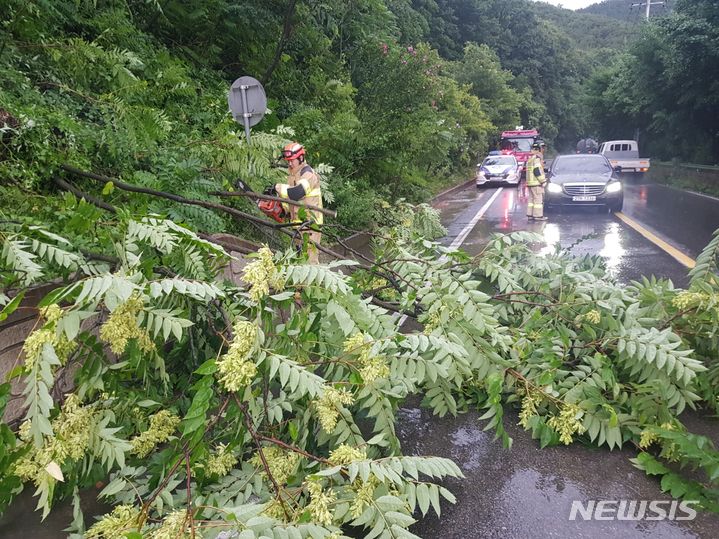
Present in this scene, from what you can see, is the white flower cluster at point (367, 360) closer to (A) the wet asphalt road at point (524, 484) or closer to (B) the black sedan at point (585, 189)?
(A) the wet asphalt road at point (524, 484)

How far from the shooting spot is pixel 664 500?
3088 mm

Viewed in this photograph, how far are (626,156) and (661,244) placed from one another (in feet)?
85.6

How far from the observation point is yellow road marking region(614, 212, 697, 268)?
30.6ft

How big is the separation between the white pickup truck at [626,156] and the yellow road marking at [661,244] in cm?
2024

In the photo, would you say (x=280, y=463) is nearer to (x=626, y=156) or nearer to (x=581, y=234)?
(x=581, y=234)

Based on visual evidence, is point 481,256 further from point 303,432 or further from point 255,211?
point 255,211

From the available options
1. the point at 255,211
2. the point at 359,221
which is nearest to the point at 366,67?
the point at 359,221

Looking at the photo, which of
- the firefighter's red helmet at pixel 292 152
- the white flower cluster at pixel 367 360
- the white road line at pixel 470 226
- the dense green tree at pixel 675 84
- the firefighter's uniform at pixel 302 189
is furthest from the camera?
the dense green tree at pixel 675 84

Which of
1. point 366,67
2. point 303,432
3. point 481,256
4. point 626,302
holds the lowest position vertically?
point 303,432

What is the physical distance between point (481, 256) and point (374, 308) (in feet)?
4.78

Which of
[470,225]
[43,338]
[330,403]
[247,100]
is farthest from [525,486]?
[470,225]

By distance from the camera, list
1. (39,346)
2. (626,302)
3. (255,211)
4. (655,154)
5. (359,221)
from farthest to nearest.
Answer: (655,154)
(359,221)
(255,211)
(626,302)
(39,346)

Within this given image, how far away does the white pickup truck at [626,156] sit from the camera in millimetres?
33094

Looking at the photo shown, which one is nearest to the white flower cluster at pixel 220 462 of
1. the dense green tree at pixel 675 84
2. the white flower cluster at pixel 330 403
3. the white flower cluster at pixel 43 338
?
the white flower cluster at pixel 330 403
